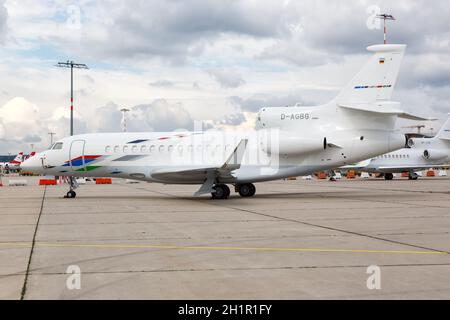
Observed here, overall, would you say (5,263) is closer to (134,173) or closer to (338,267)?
(338,267)

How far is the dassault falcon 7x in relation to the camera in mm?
22688

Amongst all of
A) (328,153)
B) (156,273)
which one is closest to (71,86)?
(328,153)

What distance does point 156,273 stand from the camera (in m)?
7.74

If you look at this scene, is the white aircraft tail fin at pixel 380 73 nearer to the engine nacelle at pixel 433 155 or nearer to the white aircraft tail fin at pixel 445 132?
the engine nacelle at pixel 433 155

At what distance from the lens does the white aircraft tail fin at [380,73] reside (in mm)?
22500

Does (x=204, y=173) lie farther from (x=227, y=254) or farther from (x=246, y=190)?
(x=227, y=254)

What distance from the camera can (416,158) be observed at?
48.5 m

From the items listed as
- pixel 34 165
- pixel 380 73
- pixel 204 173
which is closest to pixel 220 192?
pixel 204 173

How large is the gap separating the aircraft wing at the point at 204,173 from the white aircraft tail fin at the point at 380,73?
5680mm

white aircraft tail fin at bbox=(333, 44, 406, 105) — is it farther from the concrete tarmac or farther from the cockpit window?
the cockpit window

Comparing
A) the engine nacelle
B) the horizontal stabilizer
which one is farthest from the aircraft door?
the engine nacelle

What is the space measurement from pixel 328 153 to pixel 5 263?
17312mm

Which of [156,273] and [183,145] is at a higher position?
[183,145]

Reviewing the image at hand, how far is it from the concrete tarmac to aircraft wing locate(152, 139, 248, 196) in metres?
4.64
